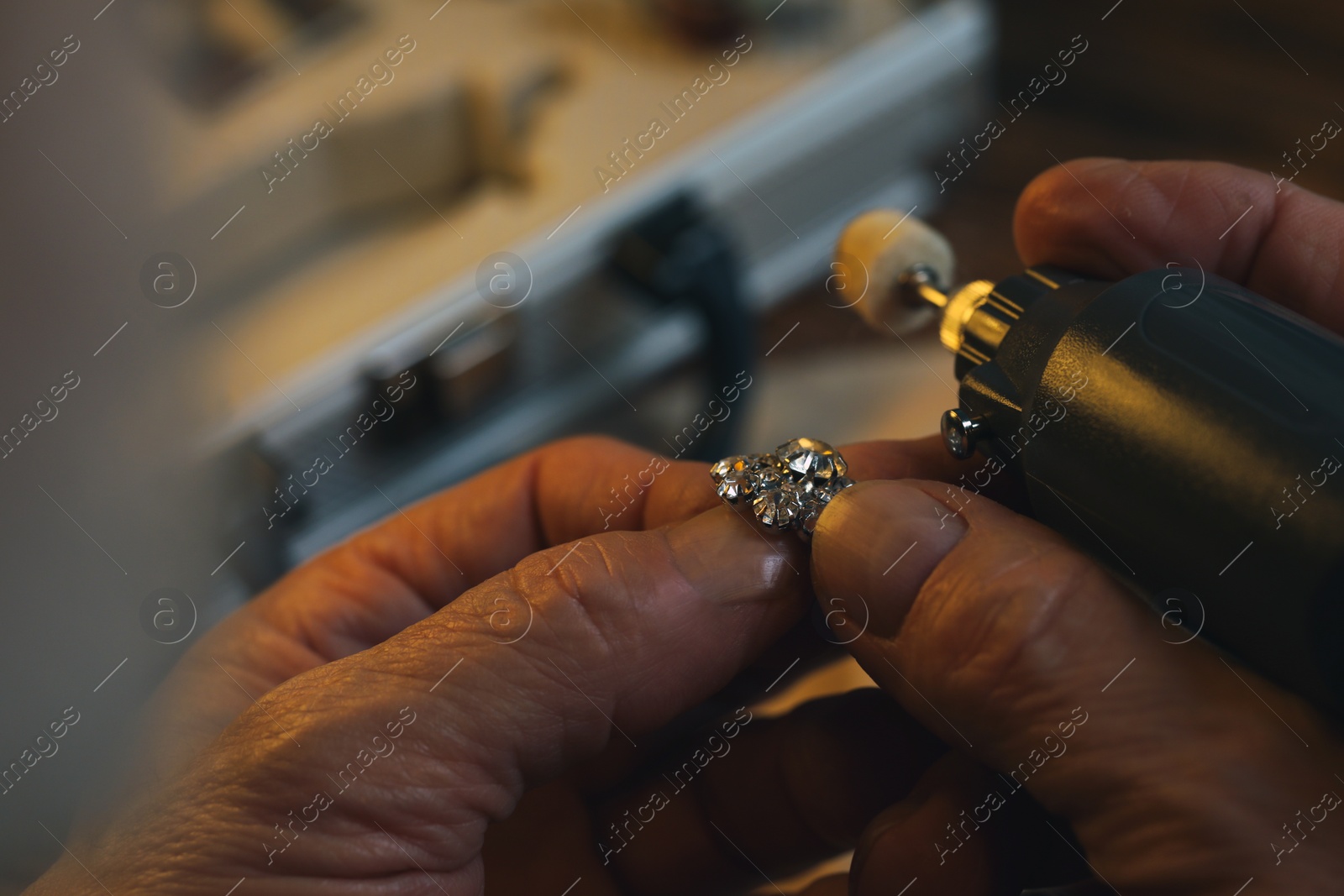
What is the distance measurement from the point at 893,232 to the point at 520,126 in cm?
37

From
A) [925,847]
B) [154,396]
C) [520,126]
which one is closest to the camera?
[925,847]

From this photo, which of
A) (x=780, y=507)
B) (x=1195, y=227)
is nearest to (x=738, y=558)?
(x=780, y=507)

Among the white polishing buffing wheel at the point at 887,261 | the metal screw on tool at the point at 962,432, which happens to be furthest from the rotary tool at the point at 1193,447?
the white polishing buffing wheel at the point at 887,261

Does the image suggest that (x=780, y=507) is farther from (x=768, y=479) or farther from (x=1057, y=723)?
(x=1057, y=723)

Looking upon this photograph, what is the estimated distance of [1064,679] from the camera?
31cm

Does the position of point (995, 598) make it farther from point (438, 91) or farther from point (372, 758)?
point (438, 91)

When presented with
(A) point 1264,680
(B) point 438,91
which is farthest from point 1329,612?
(B) point 438,91

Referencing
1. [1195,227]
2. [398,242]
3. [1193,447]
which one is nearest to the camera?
[1193,447]

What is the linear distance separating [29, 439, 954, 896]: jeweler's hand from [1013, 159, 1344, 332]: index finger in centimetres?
11

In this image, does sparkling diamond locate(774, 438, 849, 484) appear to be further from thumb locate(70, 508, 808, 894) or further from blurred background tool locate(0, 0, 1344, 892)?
blurred background tool locate(0, 0, 1344, 892)

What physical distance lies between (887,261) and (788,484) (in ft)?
0.48

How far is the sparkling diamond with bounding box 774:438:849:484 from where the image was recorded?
1.27 feet

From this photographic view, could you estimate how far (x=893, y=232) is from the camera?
475mm

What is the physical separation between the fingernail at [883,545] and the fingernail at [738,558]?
2cm
